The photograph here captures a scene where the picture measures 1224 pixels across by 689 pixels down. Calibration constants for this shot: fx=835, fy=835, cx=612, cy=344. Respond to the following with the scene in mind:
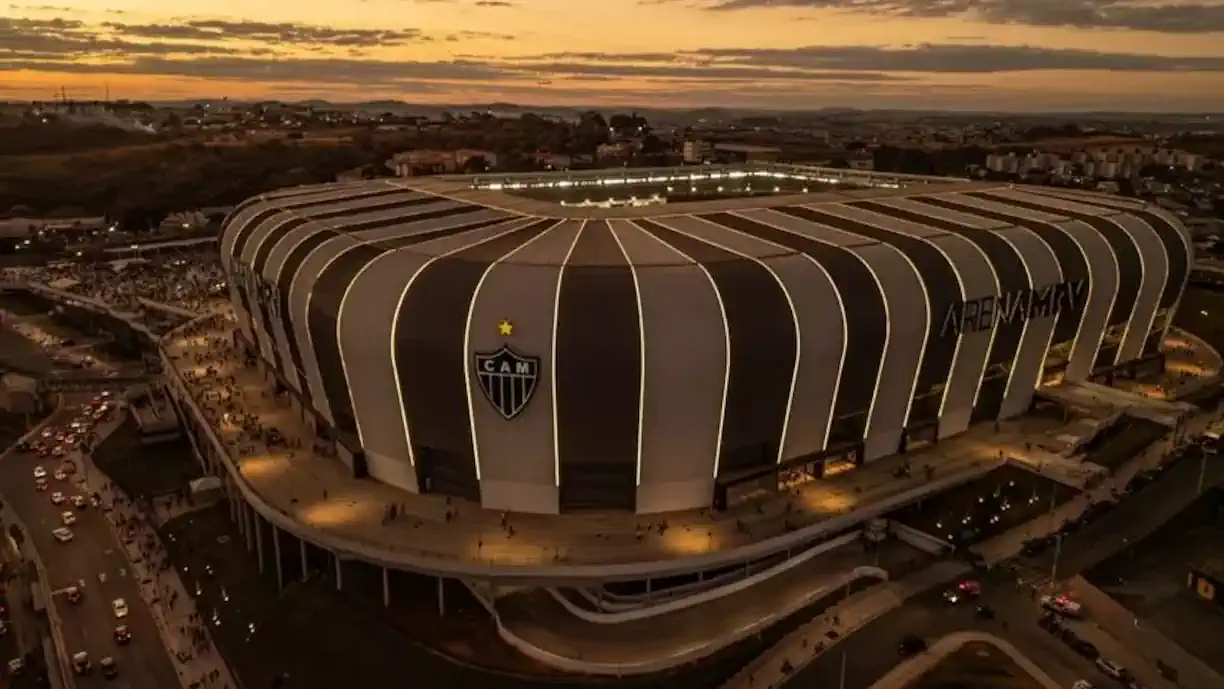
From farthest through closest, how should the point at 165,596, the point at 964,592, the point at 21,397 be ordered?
the point at 21,397
the point at 165,596
the point at 964,592

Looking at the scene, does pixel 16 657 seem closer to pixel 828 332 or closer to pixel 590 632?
pixel 590 632

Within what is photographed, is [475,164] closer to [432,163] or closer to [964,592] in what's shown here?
[432,163]

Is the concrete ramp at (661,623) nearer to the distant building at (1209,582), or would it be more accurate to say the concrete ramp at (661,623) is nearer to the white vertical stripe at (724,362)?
the white vertical stripe at (724,362)

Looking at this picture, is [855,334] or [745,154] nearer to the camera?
[855,334]

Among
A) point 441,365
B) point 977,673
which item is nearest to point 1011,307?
point 977,673

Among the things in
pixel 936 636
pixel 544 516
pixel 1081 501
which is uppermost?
pixel 544 516

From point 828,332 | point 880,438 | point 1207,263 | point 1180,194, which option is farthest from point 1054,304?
point 1180,194
